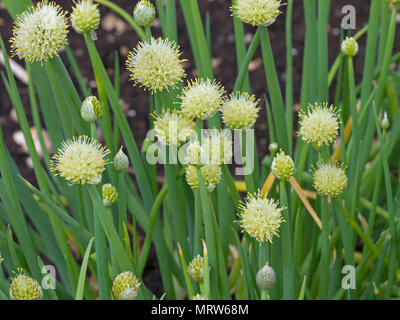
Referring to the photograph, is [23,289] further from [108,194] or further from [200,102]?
[200,102]

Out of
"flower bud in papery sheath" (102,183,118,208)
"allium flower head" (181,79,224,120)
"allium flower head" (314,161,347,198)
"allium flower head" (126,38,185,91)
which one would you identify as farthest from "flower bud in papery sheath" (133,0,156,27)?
"allium flower head" (314,161,347,198)

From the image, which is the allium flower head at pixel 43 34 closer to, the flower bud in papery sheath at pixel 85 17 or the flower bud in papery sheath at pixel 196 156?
the flower bud in papery sheath at pixel 85 17

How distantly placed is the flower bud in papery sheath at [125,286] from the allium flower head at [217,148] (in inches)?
9.2

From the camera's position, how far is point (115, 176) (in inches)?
42.0

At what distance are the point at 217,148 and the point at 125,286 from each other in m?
0.27

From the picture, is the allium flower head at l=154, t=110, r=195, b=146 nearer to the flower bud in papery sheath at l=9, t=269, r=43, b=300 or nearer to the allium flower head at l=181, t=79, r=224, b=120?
the allium flower head at l=181, t=79, r=224, b=120

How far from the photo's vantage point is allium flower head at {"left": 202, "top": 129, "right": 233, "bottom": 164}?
821 millimetres

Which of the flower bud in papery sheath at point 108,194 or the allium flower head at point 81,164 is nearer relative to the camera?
the allium flower head at point 81,164

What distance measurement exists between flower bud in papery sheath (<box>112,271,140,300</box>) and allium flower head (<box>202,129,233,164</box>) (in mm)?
235

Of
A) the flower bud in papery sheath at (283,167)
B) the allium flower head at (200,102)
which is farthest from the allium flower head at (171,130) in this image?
the flower bud in papery sheath at (283,167)

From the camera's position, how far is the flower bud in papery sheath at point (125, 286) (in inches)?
34.2

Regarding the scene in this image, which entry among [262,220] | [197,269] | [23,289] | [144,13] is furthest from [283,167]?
[23,289]
